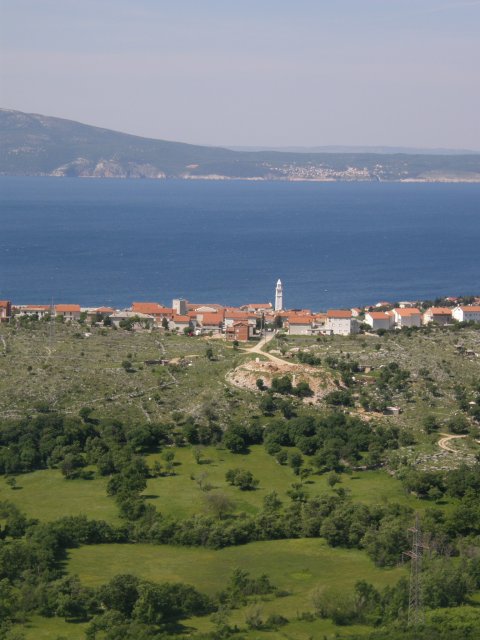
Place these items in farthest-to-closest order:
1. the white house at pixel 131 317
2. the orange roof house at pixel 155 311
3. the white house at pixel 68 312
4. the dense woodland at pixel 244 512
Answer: the orange roof house at pixel 155 311
the white house at pixel 68 312
the white house at pixel 131 317
the dense woodland at pixel 244 512

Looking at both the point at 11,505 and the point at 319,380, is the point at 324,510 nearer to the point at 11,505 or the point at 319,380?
the point at 11,505

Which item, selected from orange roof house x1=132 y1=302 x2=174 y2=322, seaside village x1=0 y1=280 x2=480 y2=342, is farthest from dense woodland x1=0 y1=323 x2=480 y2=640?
orange roof house x1=132 y1=302 x2=174 y2=322

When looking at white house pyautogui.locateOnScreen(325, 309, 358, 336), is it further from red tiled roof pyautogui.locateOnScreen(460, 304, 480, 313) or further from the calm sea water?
the calm sea water

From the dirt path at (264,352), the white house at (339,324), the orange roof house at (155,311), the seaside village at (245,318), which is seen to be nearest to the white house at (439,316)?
the seaside village at (245,318)

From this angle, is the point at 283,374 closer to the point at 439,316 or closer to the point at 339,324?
the point at 339,324

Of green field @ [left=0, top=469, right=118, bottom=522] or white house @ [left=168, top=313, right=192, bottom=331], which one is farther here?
white house @ [left=168, top=313, right=192, bottom=331]

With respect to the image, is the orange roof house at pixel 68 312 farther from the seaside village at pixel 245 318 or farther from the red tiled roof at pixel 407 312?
the red tiled roof at pixel 407 312

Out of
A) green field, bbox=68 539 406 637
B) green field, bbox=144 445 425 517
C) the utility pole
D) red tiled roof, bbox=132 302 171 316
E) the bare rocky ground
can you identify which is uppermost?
red tiled roof, bbox=132 302 171 316
